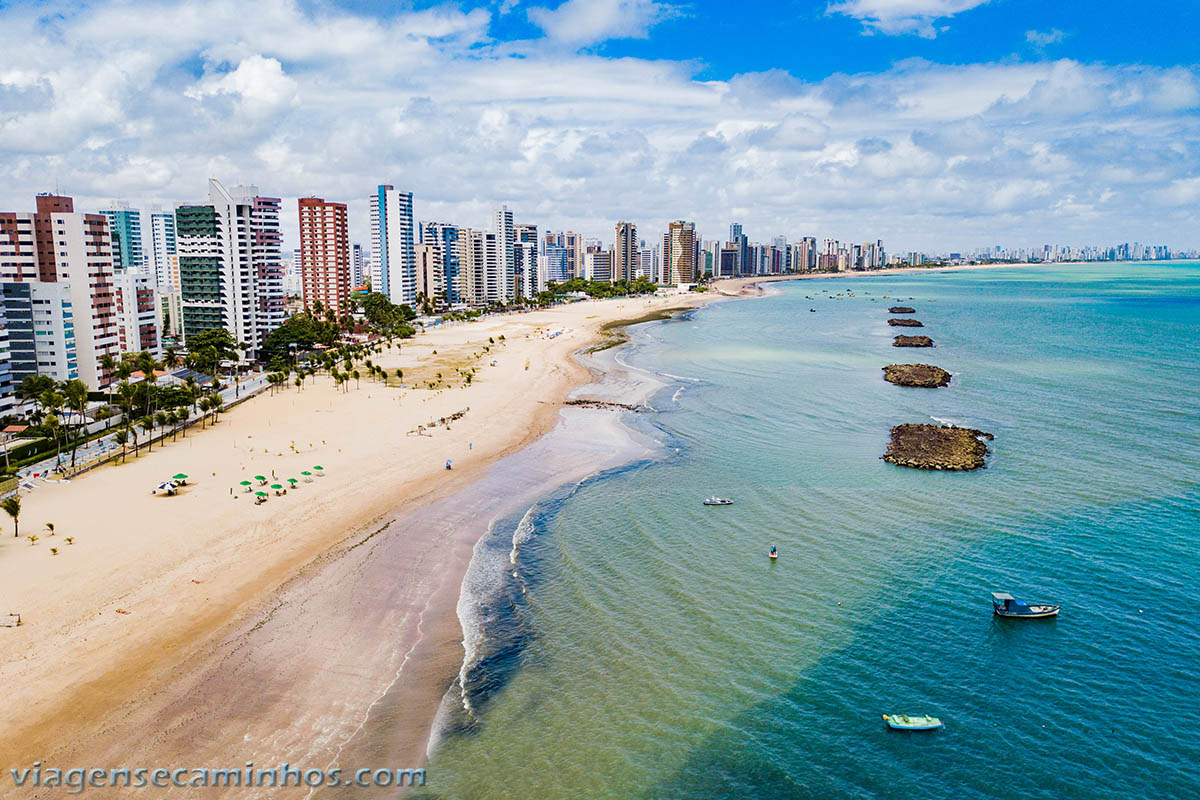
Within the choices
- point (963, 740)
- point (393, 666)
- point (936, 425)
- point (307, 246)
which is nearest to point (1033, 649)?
point (963, 740)

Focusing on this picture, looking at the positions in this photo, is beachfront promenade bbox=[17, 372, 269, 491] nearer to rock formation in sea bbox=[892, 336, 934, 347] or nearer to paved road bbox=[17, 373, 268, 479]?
paved road bbox=[17, 373, 268, 479]

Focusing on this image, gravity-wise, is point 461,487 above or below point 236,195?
below

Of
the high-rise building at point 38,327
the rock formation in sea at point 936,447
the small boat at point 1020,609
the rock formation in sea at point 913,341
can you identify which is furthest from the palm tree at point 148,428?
the rock formation in sea at point 913,341

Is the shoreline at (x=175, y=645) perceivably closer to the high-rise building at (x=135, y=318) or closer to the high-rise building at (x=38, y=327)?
the high-rise building at (x=38, y=327)

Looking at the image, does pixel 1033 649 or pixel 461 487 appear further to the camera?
pixel 461 487

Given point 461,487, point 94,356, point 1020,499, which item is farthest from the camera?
point 94,356

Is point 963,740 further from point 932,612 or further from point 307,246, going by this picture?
point 307,246

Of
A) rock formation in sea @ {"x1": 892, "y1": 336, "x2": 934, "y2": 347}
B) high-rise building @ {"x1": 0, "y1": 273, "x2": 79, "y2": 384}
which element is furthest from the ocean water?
high-rise building @ {"x1": 0, "y1": 273, "x2": 79, "y2": 384}
